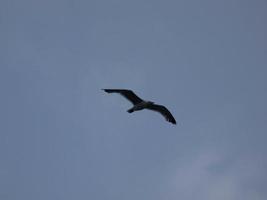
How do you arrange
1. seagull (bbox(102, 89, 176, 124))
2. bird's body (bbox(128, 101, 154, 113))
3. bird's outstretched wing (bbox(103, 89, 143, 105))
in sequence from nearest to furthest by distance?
1. bird's outstretched wing (bbox(103, 89, 143, 105))
2. seagull (bbox(102, 89, 176, 124))
3. bird's body (bbox(128, 101, 154, 113))

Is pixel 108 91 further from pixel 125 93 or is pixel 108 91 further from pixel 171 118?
pixel 171 118

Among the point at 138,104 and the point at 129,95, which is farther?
the point at 138,104

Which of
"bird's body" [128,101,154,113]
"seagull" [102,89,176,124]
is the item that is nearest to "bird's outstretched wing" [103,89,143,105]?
"seagull" [102,89,176,124]

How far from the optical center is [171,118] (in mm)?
50219

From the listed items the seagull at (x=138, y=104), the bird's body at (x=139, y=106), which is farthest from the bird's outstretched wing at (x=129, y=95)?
the bird's body at (x=139, y=106)

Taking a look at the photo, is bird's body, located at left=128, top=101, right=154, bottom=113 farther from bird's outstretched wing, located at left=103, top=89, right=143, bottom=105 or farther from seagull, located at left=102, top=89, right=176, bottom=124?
bird's outstretched wing, located at left=103, top=89, right=143, bottom=105

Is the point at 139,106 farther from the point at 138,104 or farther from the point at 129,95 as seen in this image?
the point at 129,95

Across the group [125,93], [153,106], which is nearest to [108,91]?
[125,93]

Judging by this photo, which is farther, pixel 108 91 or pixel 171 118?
pixel 171 118

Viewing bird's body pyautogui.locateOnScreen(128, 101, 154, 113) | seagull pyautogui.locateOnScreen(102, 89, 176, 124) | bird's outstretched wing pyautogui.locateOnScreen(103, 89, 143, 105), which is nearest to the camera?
bird's outstretched wing pyautogui.locateOnScreen(103, 89, 143, 105)

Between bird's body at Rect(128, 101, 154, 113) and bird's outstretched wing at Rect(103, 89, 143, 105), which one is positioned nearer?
bird's outstretched wing at Rect(103, 89, 143, 105)

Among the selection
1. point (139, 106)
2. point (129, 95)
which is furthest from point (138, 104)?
point (129, 95)

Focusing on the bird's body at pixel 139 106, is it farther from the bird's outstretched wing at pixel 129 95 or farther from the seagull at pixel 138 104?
the bird's outstretched wing at pixel 129 95

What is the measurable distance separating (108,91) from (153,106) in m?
5.75
